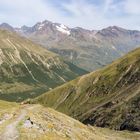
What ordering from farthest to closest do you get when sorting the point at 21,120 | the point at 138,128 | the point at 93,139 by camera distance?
the point at 138,128 → the point at 93,139 → the point at 21,120

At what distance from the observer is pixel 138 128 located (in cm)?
16575

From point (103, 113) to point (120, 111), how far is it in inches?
564

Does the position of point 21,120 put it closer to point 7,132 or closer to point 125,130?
point 7,132

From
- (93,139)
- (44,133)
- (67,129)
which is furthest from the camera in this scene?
(93,139)

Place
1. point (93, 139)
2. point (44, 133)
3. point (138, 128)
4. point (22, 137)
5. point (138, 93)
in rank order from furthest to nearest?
point (138, 93) → point (138, 128) → point (93, 139) → point (44, 133) → point (22, 137)

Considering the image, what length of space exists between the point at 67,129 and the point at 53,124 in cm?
326

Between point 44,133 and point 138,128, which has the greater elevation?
point 44,133

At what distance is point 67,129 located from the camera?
60125 mm

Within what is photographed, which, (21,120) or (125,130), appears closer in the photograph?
(21,120)

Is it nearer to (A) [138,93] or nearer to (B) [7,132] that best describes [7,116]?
(B) [7,132]

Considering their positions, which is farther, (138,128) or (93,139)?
(138,128)

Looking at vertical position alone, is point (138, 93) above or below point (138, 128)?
above

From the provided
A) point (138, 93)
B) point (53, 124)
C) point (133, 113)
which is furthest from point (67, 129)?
point (138, 93)

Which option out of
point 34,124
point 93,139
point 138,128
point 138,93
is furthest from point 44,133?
point 138,93
